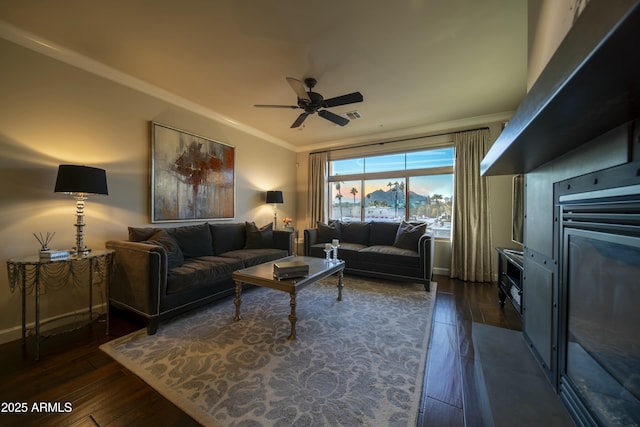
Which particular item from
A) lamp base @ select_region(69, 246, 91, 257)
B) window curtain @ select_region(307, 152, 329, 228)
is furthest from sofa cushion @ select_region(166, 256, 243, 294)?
window curtain @ select_region(307, 152, 329, 228)

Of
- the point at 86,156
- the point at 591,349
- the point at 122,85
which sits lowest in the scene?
the point at 591,349

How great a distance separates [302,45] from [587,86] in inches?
90.8

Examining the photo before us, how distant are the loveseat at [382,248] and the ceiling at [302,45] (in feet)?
6.67

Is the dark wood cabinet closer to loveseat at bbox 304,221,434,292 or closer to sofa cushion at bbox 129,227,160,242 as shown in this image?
loveseat at bbox 304,221,434,292

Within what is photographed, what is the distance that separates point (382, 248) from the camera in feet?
13.0

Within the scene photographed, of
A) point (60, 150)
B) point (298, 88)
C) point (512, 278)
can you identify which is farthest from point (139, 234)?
point (512, 278)

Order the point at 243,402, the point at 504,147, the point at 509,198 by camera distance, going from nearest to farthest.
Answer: the point at 504,147 → the point at 243,402 → the point at 509,198

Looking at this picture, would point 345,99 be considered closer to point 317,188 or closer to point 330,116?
point 330,116

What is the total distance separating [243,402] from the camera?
4.59ft

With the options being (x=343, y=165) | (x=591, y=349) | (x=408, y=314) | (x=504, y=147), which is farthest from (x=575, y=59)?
(x=343, y=165)

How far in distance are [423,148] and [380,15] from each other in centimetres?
294

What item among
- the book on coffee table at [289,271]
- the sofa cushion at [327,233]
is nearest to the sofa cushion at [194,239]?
the book on coffee table at [289,271]

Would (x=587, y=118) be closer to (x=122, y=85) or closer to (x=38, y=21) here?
(x=38, y=21)

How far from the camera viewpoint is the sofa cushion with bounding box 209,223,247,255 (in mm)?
3590
